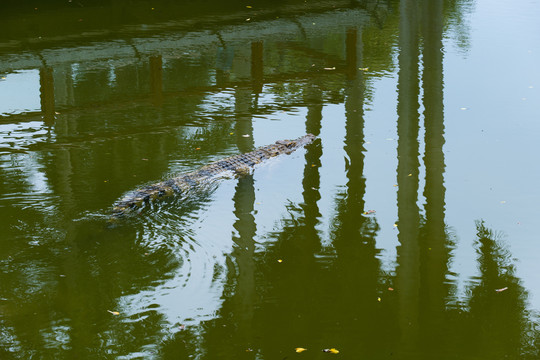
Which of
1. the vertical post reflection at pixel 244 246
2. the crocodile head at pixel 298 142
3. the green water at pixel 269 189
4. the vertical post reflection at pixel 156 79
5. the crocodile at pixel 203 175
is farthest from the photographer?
the vertical post reflection at pixel 156 79

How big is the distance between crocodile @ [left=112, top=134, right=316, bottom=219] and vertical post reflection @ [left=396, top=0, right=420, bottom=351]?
1.47 m

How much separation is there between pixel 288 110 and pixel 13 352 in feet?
21.5

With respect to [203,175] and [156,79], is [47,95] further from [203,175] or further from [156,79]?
[203,175]

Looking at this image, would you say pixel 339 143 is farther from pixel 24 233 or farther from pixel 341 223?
pixel 24 233

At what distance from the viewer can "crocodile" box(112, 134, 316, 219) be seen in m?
7.04

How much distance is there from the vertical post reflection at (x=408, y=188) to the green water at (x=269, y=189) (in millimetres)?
30

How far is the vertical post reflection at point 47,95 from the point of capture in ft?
32.6

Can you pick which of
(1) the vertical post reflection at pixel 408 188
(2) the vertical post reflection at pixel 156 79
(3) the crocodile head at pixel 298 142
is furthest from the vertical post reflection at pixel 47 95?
(1) the vertical post reflection at pixel 408 188

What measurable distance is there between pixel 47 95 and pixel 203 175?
3834mm

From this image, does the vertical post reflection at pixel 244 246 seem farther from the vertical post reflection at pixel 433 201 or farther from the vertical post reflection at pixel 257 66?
the vertical post reflection at pixel 257 66

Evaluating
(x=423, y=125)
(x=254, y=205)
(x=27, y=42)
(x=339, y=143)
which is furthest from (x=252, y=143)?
(x=27, y=42)

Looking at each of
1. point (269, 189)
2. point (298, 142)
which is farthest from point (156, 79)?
point (269, 189)

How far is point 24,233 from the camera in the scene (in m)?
6.67

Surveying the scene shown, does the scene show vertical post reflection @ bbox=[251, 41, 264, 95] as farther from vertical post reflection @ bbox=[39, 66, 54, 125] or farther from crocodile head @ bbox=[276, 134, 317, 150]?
vertical post reflection @ bbox=[39, 66, 54, 125]
